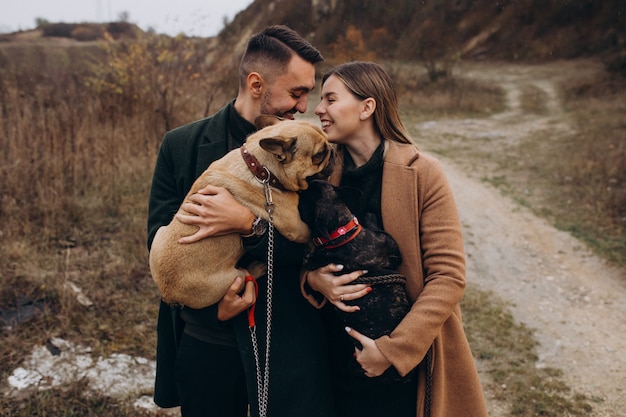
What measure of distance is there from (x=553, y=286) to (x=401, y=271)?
6291 millimetres

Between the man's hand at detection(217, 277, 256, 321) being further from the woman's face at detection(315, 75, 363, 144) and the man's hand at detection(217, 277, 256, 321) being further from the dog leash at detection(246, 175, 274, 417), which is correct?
the woman's face at detection(315, 75, 363, 144)

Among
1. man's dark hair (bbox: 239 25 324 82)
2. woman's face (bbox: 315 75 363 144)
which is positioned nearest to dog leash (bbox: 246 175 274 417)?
woman's face (bbox: 315 75 363 144)

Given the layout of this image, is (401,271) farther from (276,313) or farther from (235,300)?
(235,300)

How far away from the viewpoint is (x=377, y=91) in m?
2.80

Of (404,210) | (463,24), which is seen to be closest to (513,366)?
(404,210)

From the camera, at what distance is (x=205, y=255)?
280cm

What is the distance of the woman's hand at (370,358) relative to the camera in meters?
2.48

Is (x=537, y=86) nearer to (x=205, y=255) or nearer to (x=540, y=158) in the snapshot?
(x=540, y=158)

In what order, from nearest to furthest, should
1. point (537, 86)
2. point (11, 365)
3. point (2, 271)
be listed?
point (11, 365) → point (2, 271) → point (537, 86)

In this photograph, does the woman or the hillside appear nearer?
the woman

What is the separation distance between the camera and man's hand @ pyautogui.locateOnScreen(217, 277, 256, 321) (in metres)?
2.63

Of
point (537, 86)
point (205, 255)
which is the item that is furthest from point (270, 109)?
point (537, 86)

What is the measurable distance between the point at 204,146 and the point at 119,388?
309cm

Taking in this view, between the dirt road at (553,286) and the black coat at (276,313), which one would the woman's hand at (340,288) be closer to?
the black coat at (276,313)
